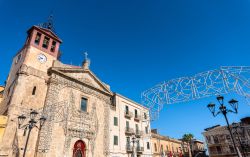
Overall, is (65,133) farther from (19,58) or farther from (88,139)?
(19,58)

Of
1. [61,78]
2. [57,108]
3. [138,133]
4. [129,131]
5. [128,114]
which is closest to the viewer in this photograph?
[57,108]

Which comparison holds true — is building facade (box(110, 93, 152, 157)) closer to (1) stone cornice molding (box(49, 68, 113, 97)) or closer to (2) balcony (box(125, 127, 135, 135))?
(2) balcony (box(125, 127, 135, 135))

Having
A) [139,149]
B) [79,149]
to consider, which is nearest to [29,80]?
[79,149]

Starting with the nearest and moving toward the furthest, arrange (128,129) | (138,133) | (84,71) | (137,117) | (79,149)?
(79,149)
(84,71)
(128,129)
(138,133)
(137,117)

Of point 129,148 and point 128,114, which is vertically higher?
point 128,114

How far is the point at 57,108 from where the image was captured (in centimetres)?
1997

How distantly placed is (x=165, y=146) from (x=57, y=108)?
2528cm

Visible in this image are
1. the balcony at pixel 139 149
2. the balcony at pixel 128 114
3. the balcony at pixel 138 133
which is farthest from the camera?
the balcony at pixel 138 133

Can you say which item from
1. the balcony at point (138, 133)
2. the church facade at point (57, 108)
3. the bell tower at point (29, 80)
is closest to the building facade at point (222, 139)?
the church facade at point (57, 108)

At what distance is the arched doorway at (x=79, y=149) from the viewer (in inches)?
800

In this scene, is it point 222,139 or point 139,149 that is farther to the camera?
point 222,139

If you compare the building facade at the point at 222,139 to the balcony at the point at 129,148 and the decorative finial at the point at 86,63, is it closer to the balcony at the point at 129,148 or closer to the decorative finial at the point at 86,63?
the balcony at the point at 129,148

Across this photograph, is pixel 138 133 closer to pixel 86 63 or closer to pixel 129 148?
pixel 129 148

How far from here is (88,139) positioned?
22125mm
